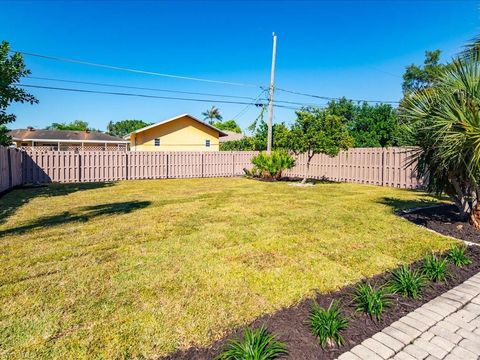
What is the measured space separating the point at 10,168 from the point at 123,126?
2447 inches

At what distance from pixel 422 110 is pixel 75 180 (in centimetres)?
1529

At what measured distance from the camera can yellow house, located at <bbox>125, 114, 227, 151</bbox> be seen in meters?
25.3

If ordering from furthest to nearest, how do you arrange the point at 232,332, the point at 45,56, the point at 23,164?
the point at 45,56, the point at 23,164, the point at 232,332

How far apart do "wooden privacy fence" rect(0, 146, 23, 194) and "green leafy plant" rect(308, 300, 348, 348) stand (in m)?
11.3

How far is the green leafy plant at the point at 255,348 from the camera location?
1.87 meters

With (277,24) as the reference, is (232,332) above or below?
below

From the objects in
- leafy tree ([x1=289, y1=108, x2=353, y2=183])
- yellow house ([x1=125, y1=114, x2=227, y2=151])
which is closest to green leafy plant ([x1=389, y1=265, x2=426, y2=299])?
leafy tree ([x1=289, y1=108, x2=353, y2=183])

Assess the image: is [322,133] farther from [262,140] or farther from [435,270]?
[262,140]

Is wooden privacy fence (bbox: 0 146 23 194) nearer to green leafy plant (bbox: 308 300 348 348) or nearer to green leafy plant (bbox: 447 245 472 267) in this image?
green leafy plant (bbox: 308 300 348 348)

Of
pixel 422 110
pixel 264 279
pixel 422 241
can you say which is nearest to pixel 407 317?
pixel 264 279

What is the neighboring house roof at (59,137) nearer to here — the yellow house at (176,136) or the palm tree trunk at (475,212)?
the yellow house at (176,136)

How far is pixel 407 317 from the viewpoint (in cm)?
245

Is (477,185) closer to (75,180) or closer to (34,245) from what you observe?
(34,245)

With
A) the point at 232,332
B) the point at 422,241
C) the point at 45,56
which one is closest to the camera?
the point at 232,332
